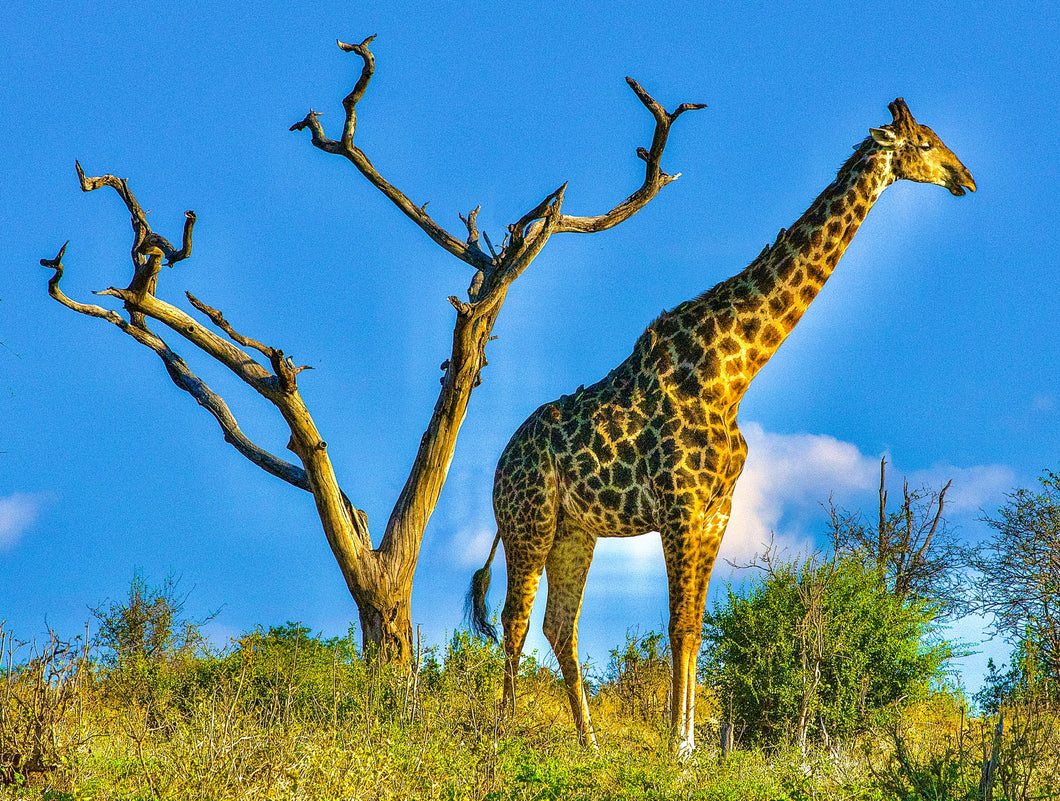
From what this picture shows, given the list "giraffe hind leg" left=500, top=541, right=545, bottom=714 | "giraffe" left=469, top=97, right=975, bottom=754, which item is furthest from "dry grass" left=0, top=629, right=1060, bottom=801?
"giraffe" left=469, top=97, right=975, bottom=754

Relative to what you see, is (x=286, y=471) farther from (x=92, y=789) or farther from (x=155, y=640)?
(x=155, y=640)

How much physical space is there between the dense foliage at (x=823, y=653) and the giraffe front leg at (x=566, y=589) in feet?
11.0

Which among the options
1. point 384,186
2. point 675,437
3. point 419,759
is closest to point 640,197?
point 384,186

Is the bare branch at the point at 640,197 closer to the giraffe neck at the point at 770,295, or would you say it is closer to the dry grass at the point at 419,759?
the giraffe neck at the point at 770,295

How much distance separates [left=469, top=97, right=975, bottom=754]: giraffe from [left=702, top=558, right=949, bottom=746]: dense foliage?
3.52 m

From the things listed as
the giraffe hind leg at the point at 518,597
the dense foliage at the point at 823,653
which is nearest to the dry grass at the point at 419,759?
the giraffe hind leg at the point at 518,597

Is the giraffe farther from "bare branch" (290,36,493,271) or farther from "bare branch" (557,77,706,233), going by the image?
"bare branch" (290,36,493,271)

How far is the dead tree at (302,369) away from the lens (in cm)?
1249

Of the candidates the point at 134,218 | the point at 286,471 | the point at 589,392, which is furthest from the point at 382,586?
the point at 134,218

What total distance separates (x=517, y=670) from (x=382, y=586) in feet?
10.4

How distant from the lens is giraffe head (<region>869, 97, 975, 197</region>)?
10258 mm

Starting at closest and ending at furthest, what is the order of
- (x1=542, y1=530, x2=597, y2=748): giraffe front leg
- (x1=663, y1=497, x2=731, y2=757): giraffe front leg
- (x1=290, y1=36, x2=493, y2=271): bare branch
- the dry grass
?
1. the dry grass
2. (x1=663, y1=497, x2=731, y2=757): giraffe front leg
3. (x1=542, y1=530, x2=597, y2=748): giraffe front leg
4. (x1=290, y1=36, x2=493, y2=271): bare branch

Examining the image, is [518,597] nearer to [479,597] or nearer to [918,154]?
[479,597]

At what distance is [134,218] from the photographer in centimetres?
1302
